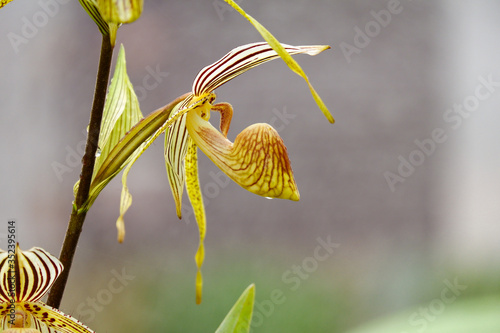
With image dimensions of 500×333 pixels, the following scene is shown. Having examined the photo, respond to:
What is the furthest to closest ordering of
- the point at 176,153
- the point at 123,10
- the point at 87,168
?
1. the point at 176,153
2. the point at 87,168
3. the point at 123,10

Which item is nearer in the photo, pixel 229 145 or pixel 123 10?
pixel 123 10

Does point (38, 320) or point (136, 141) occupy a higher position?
point (136, 141)

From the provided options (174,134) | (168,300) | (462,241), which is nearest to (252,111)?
(168,300)

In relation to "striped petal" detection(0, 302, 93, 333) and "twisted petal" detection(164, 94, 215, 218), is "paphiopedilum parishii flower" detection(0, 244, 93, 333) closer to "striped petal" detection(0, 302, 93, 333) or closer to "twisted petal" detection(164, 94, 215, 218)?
"striped petal" detection(0, 302, 93, 333)

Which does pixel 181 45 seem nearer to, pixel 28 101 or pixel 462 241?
pixel 28 101

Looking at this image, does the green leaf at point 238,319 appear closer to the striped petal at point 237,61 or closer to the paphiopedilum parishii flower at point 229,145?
the paphiopedilum parishii flower at point 229,145

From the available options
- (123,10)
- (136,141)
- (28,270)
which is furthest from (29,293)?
(123,10)

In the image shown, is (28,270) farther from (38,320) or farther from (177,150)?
(177,150)
